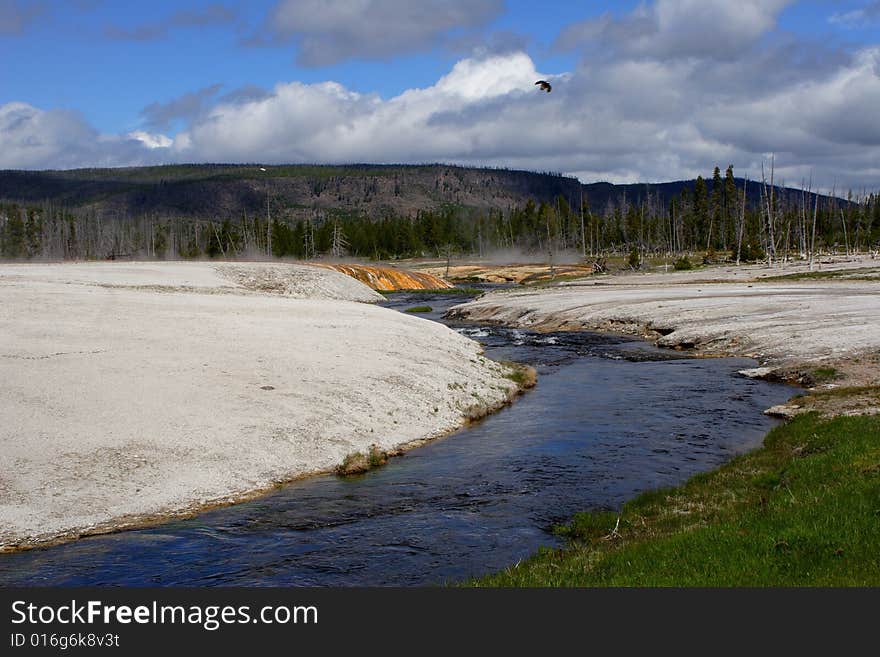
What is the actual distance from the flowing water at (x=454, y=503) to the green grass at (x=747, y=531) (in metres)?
1.51

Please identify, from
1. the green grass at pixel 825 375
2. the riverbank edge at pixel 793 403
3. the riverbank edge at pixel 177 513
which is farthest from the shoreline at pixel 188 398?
the green grass at pixel 825 375

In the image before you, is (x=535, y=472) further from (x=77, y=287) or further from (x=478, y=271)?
(x=478, y=271)

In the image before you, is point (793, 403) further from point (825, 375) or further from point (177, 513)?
point (177, 513)

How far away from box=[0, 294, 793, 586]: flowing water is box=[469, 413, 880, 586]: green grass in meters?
1.51

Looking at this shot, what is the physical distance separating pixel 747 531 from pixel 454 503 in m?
7.24

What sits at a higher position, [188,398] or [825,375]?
[188,398]

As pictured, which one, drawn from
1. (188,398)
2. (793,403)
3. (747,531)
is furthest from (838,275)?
(747,531)

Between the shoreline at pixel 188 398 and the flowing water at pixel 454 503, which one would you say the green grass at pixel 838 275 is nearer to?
the flowing water at pixel 454 503

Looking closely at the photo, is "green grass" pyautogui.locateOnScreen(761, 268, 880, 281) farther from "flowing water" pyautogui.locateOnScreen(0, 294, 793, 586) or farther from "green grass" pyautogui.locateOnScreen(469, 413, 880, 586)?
"green grass" pyautogui.locateOnScreen(469, 413, 880, 586)

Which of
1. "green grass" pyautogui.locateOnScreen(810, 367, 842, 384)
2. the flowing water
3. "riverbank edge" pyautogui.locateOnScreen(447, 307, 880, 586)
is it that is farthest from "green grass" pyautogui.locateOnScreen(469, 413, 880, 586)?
"green grass" pyautogui.locateOnScreen(810, 367, 842, 384)

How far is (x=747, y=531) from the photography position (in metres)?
12.0

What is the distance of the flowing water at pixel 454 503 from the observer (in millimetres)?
13406

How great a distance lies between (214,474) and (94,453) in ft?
9.26

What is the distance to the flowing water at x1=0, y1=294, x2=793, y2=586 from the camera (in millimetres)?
13406
